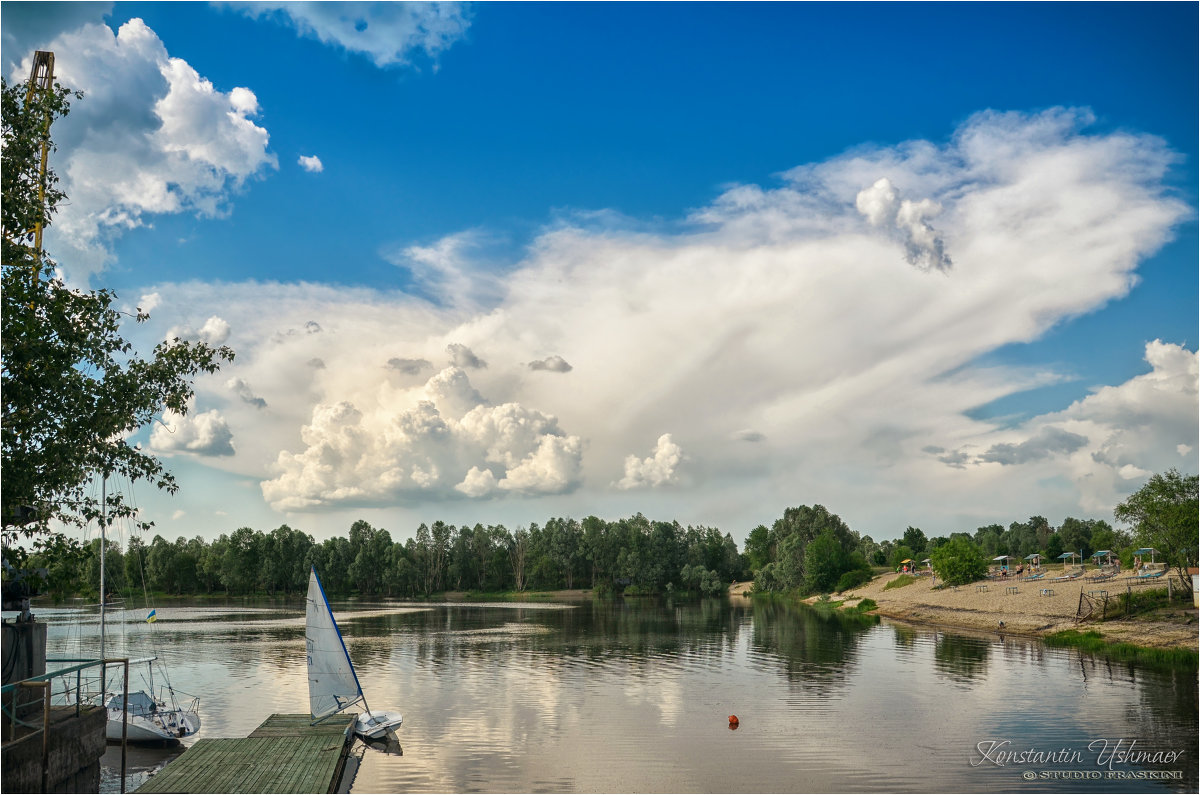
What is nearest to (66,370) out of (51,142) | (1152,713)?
(51,142)

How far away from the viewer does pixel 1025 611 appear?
84.7 m

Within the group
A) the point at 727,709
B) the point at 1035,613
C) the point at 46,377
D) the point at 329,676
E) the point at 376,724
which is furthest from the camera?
the point at 1035,613

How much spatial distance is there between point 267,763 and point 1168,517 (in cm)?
7143

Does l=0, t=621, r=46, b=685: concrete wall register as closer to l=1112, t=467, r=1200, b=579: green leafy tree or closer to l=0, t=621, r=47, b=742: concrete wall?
l=0, t=621, r=47, b=742: concrete wall

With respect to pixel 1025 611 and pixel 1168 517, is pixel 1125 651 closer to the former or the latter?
pixel 1168 517

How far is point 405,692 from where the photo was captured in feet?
176

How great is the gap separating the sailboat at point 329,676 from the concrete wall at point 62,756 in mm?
13636

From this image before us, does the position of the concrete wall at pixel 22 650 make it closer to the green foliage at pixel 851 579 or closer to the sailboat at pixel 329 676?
the sailboat at pixel 329 676

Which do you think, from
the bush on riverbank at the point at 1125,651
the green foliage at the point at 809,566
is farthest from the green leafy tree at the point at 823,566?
the bush on riverbank at the point at 1125,651

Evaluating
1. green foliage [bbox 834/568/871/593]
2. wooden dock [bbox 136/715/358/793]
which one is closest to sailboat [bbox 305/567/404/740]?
wooden dock [bbox 136/715/358/793]

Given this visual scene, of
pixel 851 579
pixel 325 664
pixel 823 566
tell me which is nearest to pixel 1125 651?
pixel 325 664

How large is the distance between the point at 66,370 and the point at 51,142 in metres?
7.55

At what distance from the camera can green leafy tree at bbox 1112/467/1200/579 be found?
66.5 metres

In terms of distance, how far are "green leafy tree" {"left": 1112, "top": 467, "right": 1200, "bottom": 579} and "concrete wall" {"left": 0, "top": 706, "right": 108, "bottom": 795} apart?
75.8 m
